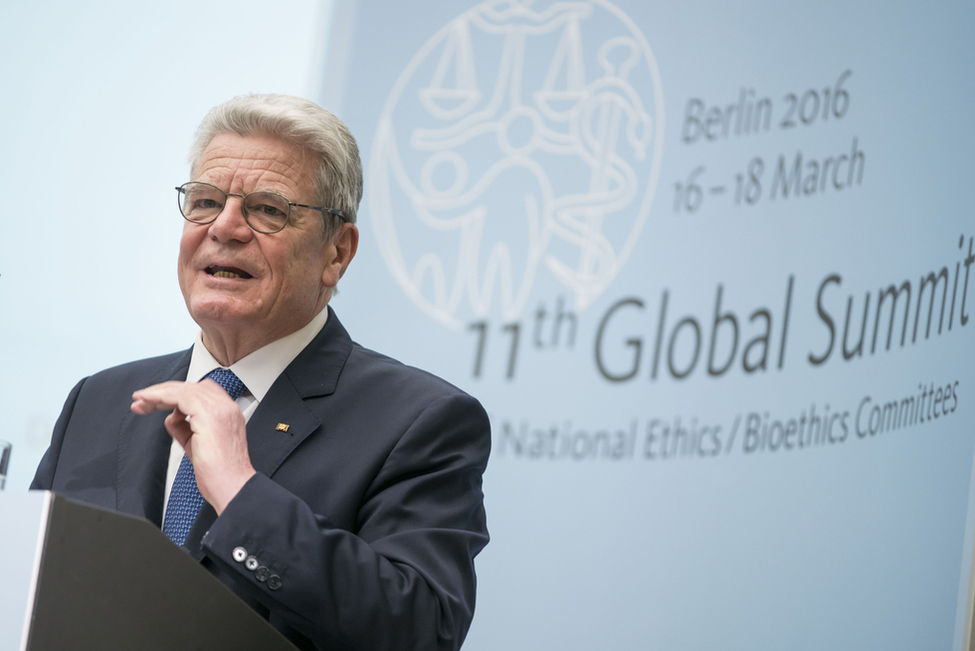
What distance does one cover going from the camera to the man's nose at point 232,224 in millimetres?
1749

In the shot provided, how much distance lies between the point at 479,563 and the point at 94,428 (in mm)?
1774

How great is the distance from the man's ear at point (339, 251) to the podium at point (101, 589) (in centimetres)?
84

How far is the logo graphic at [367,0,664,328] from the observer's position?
341cm

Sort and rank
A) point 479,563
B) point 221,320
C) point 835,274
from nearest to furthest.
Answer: point 221,320, point 835,274, point 479,563

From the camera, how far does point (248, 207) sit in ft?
5.82

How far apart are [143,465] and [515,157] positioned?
2.14 meters

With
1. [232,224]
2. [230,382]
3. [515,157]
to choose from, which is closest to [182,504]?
[230,382]

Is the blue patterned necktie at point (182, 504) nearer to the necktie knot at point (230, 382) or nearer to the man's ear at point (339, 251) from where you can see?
the necktie knot at point (230, 382)

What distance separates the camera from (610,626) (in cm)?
316

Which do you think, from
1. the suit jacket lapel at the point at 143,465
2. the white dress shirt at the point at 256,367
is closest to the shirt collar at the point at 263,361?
the white dress shirt at the point at 256,367

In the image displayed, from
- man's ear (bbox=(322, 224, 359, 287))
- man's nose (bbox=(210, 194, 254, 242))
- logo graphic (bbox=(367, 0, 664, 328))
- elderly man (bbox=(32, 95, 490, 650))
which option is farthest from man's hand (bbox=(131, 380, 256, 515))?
logo graphic (bbox=(367, 0, 664, 328))

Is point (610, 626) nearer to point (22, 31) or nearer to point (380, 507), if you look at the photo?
point (380, 507)

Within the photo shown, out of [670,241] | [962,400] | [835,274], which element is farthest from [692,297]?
[962,400]

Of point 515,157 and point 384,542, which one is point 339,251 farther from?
point 515,157
